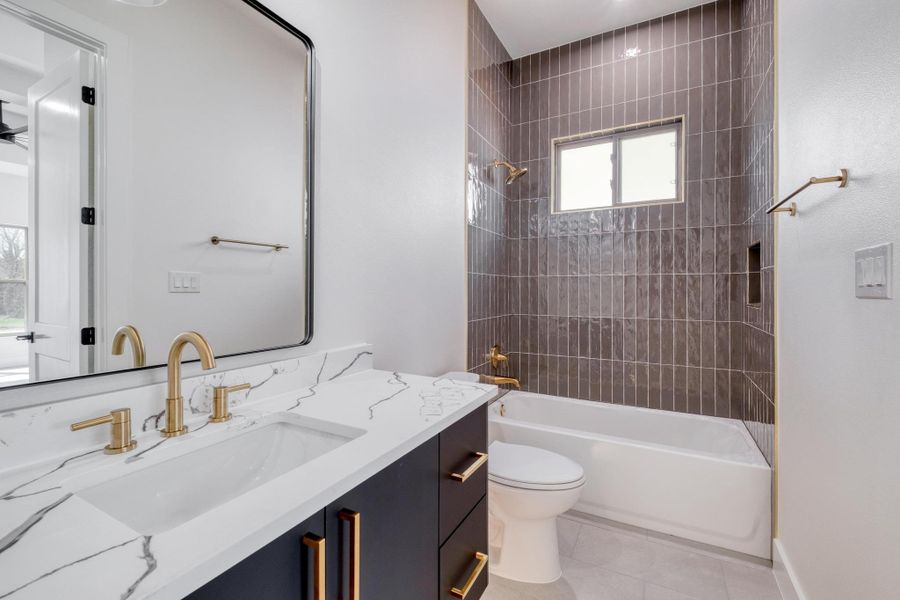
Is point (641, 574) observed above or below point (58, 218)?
below

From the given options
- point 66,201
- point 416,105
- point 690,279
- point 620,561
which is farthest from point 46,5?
point 690,279

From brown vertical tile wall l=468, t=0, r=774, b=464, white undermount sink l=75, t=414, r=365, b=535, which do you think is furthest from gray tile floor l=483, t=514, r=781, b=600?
white undermount sink l=75, t=414, r=365, b=535

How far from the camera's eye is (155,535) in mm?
484

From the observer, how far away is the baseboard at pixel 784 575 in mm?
1415

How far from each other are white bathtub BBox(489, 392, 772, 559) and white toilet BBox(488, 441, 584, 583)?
42 cm

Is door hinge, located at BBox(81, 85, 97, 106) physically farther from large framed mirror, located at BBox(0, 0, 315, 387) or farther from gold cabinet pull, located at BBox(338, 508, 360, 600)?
gold cabinet pull, located at BBox(338, 508, 360, 600)

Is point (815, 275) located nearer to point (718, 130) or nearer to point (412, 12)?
point (718, 130)

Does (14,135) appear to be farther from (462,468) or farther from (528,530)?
(528,530)

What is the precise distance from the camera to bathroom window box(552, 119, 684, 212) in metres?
2.67

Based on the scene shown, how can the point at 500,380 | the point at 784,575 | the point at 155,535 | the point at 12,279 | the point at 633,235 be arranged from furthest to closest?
the point at 633,235
the point at 500,380
the point at 784,575
the point at 12,279
the point at 155,535

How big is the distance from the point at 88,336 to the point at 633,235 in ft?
8.87

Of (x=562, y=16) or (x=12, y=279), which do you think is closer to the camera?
(x=12, y=279)

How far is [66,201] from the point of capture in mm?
786

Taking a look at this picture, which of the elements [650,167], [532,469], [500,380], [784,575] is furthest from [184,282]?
[650,167]
